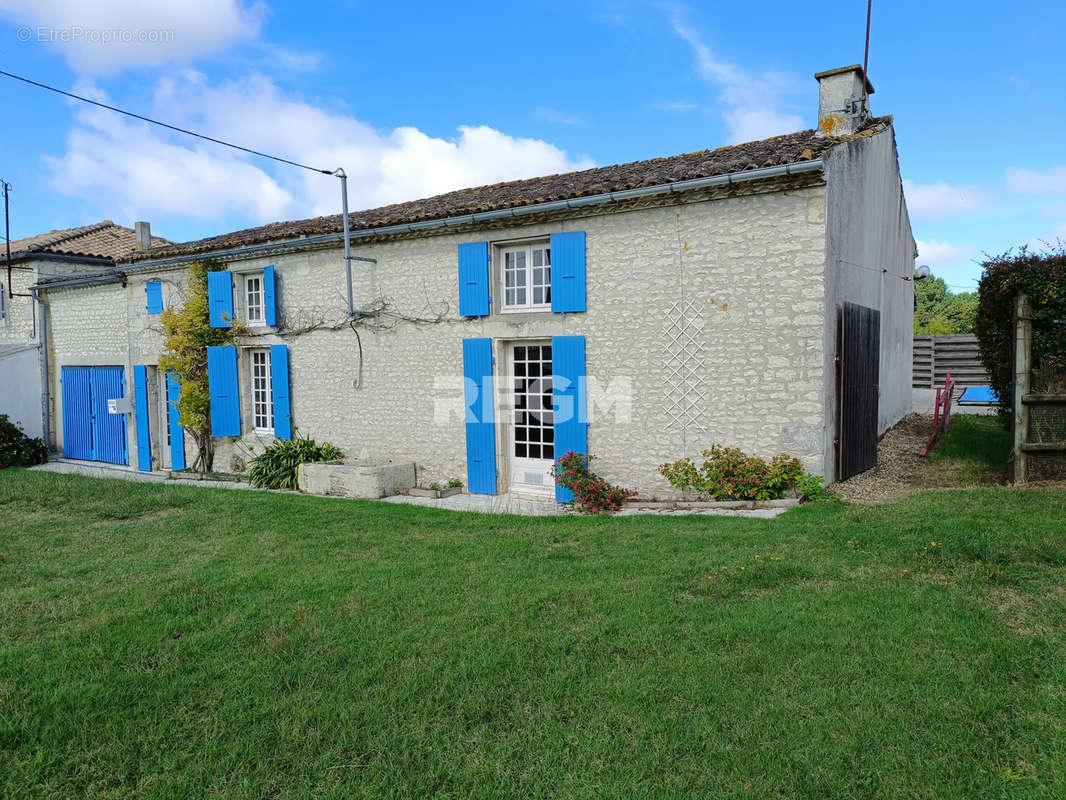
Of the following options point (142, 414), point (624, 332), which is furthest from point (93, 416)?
point (624, 332)

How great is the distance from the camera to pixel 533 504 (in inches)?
358

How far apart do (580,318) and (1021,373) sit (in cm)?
503

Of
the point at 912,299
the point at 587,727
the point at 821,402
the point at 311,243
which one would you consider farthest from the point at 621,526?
the point at 912,299

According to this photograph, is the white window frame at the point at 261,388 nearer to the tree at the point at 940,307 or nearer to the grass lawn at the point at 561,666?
the grass lawn at the point at 561,666

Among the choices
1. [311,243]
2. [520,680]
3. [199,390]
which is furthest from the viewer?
[199,390]

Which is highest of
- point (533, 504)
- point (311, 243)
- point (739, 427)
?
point (311, 243)

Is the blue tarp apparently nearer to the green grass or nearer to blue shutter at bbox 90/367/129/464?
the green grass

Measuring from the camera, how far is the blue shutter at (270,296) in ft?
38.4

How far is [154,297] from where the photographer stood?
1326 centimetres

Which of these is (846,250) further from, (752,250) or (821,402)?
(821,402)

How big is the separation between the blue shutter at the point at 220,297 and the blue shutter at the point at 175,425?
162 cm

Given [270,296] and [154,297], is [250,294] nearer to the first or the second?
[270,296]

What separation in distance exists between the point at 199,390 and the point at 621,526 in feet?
29.7

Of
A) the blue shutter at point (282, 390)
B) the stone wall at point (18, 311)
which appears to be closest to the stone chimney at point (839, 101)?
the blue shutter at point (282, 390)
